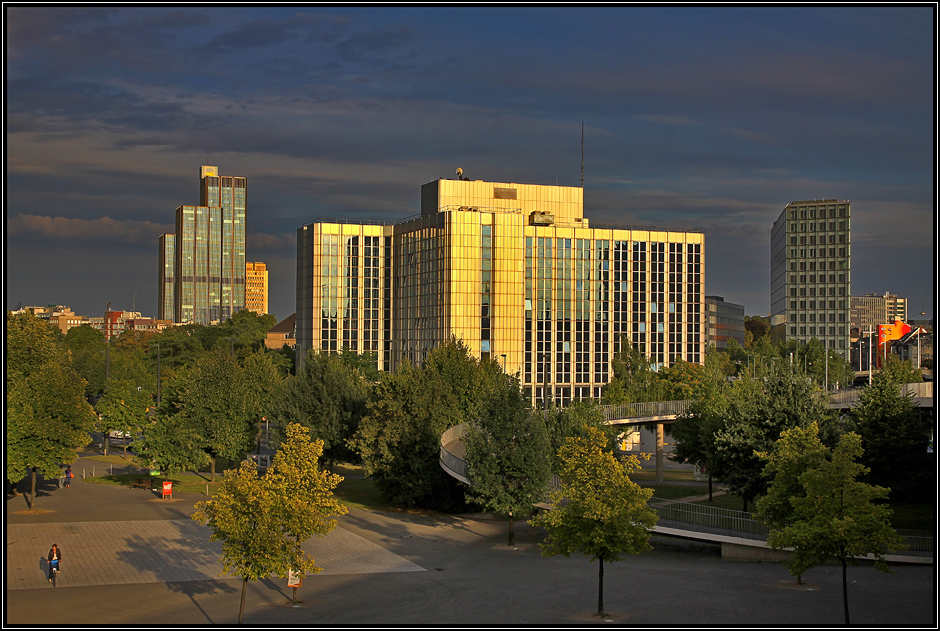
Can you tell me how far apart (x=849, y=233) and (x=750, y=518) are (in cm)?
16353

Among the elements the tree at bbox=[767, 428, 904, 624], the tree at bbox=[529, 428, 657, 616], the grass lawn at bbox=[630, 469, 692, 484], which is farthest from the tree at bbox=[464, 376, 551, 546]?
the grass lawn at bbox=[630, 469, 692, 484]

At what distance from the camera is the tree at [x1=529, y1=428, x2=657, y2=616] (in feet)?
96.0

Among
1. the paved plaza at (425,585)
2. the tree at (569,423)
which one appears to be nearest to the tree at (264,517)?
the paved plaza at (425,585)

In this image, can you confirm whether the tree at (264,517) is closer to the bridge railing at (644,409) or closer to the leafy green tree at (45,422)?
the leafy green tree at (45,422)

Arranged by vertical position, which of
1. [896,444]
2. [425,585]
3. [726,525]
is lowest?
[425,585]

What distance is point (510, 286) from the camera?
109m

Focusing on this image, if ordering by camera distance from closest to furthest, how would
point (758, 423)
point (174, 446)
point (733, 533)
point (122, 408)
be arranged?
1. point (733, 533)
2. point (758, 423)
3. point (174, 446)
4. point (122, 408)

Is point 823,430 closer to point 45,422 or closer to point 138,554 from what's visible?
point 138,554

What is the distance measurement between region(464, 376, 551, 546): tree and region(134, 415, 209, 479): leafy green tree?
64.1 feet

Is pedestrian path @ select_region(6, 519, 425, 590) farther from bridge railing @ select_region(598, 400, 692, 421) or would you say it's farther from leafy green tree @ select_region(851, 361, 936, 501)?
bridge railing @ select_region(598, 400, 692, 421)

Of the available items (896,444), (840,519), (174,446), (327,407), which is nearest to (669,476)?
(327,407)

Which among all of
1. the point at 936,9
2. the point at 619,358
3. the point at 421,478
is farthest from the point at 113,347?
the point at 936,9

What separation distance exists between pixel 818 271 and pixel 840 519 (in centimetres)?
17134

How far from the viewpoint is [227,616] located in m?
27.9
